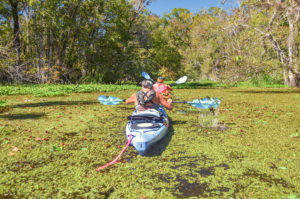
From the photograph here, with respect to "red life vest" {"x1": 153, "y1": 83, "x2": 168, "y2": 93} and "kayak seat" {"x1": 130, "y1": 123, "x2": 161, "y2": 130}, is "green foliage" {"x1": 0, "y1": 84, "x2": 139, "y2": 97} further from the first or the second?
"kayak seat" {"x1": 130, "y1": 123, "x2": 161, "y2": 130}

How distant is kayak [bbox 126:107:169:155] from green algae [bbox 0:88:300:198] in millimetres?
253

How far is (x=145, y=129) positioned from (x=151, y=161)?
688 mm

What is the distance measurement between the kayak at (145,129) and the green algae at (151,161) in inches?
10.0

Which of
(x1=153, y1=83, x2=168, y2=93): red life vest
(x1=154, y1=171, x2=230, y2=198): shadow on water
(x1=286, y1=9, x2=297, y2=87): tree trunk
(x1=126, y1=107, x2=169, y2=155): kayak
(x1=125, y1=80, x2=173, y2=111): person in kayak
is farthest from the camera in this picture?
(x1=286, y1=9, x2=297, y2=87): tree trunk

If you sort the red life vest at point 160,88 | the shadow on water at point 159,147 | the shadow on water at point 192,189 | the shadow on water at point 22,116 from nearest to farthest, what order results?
the shadow on water at point 192,189
the shadow on water at point 159,147
the shadow on water at point 22,116
the red life vest at point 160,88

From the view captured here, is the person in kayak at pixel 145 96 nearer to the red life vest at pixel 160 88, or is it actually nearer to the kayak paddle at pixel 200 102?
the kayak paddle at pixel 200 102

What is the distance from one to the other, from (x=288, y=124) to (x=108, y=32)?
1807cm

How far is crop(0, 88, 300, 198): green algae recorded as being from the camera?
10.7 feet

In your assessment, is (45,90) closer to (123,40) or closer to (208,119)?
(123,40)

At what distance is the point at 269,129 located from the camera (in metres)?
6.59

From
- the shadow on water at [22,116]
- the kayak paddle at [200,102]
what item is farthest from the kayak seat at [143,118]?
the shadow on water at [22,116]

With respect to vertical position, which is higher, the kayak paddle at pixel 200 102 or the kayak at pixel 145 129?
the kayak paddle at pixel 200 102

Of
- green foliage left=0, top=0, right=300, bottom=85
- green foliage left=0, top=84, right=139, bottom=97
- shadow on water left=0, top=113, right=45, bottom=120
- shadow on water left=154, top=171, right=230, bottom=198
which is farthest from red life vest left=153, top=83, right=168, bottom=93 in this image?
green foliage left=0, top=0, right=300, bottom=85

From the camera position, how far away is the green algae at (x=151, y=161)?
3.26 meters
